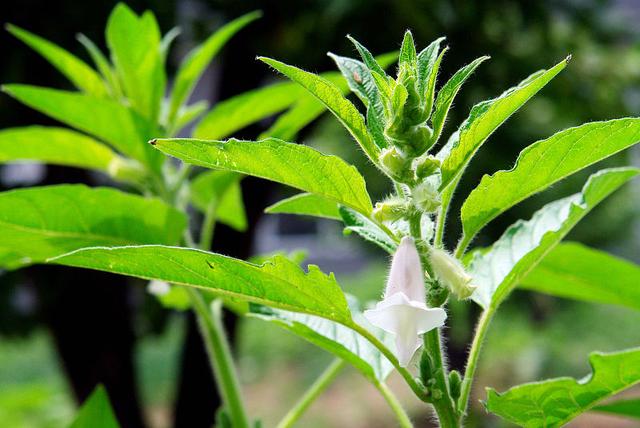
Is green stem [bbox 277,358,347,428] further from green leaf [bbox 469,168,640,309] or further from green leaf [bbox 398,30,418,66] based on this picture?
green leaf [bbox 398,30,418,66]

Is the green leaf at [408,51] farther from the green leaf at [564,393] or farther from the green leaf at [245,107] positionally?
the green leaf at [245,107]

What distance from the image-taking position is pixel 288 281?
37 cm

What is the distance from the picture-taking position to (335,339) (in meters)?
0.48

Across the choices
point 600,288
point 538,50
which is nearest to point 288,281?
point 600,288

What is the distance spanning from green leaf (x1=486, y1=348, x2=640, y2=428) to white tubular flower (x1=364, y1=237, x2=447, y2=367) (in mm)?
47

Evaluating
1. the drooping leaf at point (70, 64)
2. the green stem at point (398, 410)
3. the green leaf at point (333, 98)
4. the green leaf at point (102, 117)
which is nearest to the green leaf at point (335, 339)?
the green stem at point (398, 410)

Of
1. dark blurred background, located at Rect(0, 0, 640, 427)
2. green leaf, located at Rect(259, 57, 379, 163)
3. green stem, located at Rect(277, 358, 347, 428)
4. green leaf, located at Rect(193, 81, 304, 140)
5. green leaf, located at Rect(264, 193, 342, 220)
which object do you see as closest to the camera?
green leaf, located at Rect(259, 57, 379, 163)

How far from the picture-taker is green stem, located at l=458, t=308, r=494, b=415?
0.39 m

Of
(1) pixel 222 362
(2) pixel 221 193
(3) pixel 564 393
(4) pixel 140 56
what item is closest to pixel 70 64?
(4) pixel 140 56

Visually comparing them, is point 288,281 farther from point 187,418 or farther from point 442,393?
point 187,418

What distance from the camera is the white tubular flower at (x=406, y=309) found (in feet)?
1.16

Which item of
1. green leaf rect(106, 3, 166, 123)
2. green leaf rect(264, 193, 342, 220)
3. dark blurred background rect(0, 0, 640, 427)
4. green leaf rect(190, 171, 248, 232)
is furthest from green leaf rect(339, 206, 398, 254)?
dark blurred background rect(0, 0, 640, 427)

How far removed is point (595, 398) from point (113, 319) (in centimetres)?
220

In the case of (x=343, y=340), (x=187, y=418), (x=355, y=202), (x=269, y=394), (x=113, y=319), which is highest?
(x=355, y=202)
